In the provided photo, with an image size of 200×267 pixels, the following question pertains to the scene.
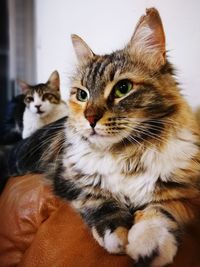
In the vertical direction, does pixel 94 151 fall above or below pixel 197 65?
below

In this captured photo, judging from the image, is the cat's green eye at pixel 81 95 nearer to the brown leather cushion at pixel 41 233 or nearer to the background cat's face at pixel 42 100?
the brown leather cushion at pixel 41 233

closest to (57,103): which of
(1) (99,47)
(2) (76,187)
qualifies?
(1) (99,47)

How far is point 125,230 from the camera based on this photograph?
31.1 inches

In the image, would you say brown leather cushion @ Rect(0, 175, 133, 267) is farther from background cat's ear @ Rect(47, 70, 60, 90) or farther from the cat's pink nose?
background cat's ear @ Rect(47, 70, 60, 90)

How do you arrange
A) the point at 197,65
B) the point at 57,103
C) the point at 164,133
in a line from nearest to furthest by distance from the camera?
the point at 164,133 → the point at 197,65 → the point at 57,103

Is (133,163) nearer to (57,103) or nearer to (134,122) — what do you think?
(134,122)

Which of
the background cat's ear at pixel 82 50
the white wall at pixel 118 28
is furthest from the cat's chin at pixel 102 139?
the white wall at pixel 118 28

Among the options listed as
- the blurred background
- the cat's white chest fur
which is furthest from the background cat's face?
the cat's white chest fur

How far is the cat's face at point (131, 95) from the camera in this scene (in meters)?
0.85

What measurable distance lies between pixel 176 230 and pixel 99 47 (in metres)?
1.13

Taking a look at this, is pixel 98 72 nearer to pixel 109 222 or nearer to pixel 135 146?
pixel 135 146

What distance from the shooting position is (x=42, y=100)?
225cm

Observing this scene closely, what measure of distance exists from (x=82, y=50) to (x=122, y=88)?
12.1 inches

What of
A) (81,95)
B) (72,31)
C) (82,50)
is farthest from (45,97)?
(81,95)
